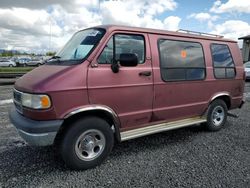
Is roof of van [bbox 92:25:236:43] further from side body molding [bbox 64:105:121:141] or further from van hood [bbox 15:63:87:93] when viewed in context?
side body molding [bbox 64:105:121:141]

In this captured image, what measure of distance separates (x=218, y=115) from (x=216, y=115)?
0.07 meters

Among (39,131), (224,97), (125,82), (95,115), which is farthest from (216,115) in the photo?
(39,131)

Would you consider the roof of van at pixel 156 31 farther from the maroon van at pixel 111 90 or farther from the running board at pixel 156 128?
the running board at pixel 156 128

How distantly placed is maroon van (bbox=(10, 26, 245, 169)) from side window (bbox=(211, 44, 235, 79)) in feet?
0.26

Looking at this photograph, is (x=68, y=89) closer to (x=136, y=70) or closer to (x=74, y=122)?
(x=74, y=122)

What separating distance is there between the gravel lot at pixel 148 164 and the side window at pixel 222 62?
1406 millimetres

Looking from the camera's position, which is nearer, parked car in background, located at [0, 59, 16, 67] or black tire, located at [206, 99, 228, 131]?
black tire, located at [206, 99, 228, 131]

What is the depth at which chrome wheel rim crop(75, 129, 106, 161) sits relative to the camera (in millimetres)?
3496

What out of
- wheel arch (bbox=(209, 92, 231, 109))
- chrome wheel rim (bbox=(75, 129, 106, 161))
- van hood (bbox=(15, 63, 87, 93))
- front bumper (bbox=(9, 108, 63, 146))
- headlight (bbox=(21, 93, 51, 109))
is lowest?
chrome wheel rim (bbox=(75, 129, 106, 161))

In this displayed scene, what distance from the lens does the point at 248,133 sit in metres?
5.29

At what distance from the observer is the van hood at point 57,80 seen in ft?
10.4

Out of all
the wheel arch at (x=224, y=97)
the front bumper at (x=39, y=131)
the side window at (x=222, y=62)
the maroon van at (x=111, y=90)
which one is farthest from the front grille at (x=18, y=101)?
the side window at (x=222, y=62)

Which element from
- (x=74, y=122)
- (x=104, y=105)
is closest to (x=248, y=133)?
(x=104, y=105)

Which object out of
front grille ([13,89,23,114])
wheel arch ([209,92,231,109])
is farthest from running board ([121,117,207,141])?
front grille ([13,89,23,114])
